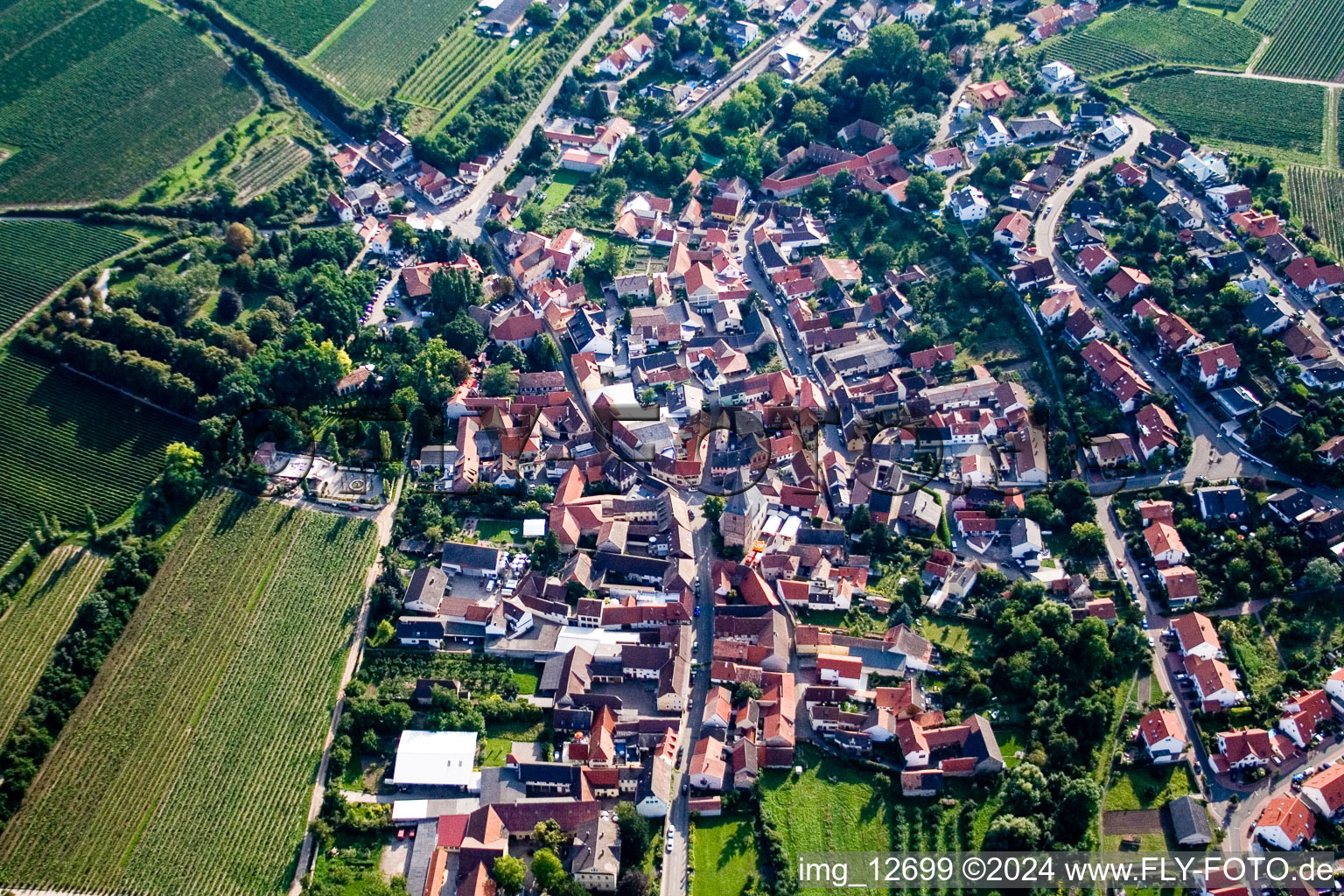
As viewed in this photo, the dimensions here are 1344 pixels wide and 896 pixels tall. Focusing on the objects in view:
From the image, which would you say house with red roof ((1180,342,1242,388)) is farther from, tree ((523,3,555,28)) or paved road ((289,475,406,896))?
tree ((523,3,555,28))

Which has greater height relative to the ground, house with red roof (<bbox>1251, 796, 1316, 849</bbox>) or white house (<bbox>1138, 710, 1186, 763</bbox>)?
white house (<bbox>1138, 710, 1186, 763</bbox>)

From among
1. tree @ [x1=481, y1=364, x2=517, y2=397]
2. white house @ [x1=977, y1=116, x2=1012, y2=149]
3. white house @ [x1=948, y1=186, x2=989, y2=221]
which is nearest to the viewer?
tree @ [x1=481, y1=364, x2=517, y2=397]

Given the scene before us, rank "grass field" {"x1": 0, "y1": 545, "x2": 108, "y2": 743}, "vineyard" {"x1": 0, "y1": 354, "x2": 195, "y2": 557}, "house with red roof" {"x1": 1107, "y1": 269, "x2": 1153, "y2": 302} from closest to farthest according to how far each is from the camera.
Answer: "grass field" {"x1": 0, "y1": 545, "x2": 108, "y2": 743}, "vineyard" {"x1": 0, "y1": 354, "x2": 195, "y2": 557}, "house with red roof" {"x1": 1107, "y1": 269, "x2": 1153, "y2": 302}

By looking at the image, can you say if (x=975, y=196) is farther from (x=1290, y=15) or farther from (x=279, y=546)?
(x=279, y=546)

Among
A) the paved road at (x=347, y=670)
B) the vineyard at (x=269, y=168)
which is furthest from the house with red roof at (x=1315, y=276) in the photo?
the vineyard at (x=269, y=168)

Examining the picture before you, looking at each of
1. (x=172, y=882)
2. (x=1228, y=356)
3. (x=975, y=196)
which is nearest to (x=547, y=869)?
(x=172, y=882)

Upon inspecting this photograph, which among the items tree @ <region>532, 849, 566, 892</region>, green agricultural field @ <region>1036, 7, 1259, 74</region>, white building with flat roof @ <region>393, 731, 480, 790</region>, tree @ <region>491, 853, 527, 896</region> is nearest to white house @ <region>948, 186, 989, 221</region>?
green agricultural field @ <region>1036, 7, 1259, 74</region>

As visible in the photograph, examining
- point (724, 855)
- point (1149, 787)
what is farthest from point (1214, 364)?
point (724, 855)
